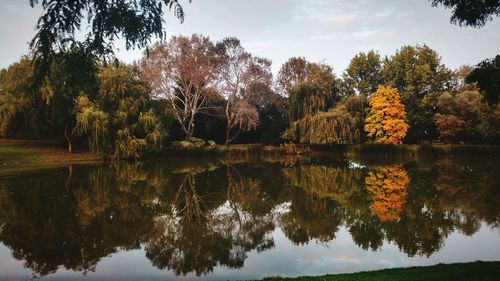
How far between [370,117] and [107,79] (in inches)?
1029

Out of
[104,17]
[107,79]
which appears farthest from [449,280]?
[107,79]

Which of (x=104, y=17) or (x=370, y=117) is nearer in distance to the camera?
(x=104, y=17)

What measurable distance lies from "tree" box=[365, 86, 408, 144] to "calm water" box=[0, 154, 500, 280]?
20.8m

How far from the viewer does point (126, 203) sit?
14.7 m

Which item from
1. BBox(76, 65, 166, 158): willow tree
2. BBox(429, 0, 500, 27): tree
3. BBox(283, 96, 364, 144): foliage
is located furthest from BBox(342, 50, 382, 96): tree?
BBox(429, 0, 500, 27): tree

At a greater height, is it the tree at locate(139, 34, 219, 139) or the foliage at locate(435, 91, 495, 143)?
the tree at locate(139, 34, 219, 139)

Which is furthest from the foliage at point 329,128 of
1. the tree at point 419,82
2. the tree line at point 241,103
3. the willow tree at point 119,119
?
the willow tree at point 119,119

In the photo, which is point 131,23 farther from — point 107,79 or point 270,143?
point 270,143

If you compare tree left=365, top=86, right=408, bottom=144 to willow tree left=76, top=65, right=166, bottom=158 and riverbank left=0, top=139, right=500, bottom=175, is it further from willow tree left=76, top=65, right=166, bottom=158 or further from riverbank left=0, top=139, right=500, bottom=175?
willow tree left=76, top=65, right=166, bottom=158

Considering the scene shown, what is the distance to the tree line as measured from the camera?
3027 cm

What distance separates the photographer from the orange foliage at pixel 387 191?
41.7ft

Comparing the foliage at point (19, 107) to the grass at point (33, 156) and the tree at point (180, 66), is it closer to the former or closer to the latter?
the grass at point (33, 156)

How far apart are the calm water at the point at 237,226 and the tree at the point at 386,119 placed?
20801 mm

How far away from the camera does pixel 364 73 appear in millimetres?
56719
